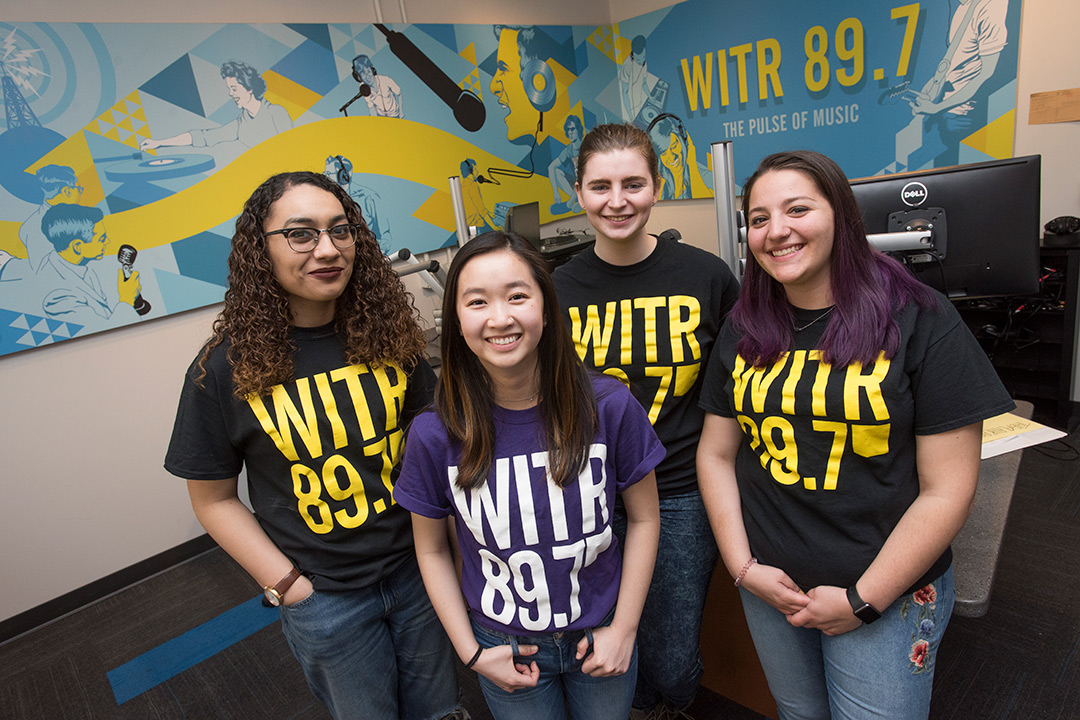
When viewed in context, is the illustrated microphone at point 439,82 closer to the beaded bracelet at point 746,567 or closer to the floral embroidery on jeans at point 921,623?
the beaded bracelet at point 746,567

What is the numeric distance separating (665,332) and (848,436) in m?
0.45

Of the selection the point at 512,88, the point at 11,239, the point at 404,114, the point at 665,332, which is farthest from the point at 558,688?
the point at 512,88

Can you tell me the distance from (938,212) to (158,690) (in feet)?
9.69

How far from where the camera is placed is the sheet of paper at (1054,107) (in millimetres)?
2893

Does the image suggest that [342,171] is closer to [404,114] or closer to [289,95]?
[289,95]

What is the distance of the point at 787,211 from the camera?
1.06m

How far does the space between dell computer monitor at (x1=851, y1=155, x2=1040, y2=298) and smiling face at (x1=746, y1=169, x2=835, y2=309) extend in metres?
0.68

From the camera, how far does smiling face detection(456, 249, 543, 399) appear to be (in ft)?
3.30

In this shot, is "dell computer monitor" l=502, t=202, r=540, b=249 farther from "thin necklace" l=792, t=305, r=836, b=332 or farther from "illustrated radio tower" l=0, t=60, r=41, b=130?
"thin necklace" l=792, t=305, r=836, b=332

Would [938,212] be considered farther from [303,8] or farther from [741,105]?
[303,8]

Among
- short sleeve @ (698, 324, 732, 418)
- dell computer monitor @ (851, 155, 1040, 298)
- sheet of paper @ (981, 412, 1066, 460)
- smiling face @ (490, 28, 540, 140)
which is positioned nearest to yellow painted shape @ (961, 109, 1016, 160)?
dell computer monitor @ (851, 155, 1040, 298)

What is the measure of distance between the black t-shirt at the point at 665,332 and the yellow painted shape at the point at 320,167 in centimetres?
228

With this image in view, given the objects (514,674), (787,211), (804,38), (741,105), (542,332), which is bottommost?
(514,674)

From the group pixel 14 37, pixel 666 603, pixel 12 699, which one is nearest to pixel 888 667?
pixel 666 603
